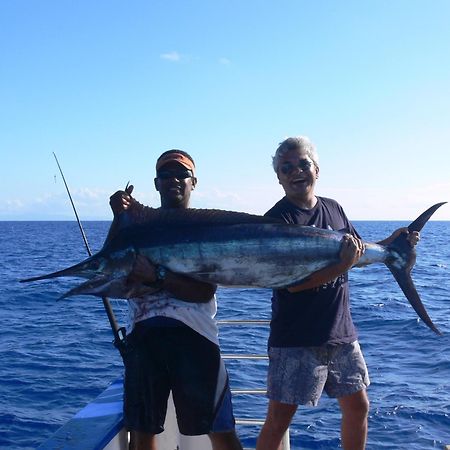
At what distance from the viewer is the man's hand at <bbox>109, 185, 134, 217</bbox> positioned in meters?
2.77

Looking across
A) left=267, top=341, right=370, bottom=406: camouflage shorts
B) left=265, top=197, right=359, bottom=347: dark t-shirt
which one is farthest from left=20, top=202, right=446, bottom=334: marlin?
left=267, top=341, right=370, bottom=406: camouflage shorts

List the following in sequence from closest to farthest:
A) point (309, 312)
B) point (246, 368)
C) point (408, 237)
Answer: point (309, 312) → point (408, 237) → point (246, 368)

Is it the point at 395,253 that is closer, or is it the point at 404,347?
the point at 395,253

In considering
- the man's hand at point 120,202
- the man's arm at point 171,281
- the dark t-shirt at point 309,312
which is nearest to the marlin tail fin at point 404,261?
the dark t-shirt at point 309,312

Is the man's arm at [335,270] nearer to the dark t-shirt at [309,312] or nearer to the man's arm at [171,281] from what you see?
the dark t-shirt at [309,312]

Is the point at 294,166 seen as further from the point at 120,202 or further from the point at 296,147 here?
the point at 120,202

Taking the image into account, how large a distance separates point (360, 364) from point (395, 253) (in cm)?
60

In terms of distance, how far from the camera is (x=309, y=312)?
9.35 feet

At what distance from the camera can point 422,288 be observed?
653 inches

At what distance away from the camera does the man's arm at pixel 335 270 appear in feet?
8.98

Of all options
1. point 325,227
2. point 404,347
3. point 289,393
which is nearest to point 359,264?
point 325,227

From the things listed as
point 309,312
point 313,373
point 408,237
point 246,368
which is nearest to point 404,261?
point 408,237

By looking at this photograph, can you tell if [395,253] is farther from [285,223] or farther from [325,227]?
[285,223]

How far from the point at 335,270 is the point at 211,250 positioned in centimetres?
59
